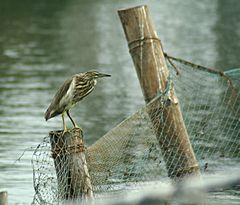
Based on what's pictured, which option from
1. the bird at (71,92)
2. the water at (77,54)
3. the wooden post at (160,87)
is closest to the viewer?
the bird at (71,92)

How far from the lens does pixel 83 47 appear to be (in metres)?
23.3

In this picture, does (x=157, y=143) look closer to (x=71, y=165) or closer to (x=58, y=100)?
(x=58, y=100)

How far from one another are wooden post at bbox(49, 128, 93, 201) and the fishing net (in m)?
0.14

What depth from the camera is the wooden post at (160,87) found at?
8617mm

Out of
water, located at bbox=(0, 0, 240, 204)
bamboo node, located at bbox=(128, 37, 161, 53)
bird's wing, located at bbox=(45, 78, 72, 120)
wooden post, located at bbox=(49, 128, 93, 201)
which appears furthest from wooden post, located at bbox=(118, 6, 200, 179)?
water, located at bbox=(0, 0, 240, 204)

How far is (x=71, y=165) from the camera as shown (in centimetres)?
750

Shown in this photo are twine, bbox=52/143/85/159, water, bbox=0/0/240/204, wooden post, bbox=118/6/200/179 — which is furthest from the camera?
water, bbox=0/0/240/204

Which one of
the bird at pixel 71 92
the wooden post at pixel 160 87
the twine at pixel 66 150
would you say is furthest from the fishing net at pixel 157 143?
the bird at pixel 71 92

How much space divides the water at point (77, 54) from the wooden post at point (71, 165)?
2.14 m

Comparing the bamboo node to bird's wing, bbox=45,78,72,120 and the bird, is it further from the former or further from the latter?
bird's wing, bbox=45,78,72,120

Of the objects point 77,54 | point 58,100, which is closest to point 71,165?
point 58,100

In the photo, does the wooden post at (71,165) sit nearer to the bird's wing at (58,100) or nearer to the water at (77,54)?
the bird's wing at (58,100)

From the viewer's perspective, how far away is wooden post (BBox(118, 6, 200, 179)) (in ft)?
28.3

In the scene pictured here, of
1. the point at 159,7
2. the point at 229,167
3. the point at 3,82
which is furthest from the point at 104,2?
the point at 229,167
